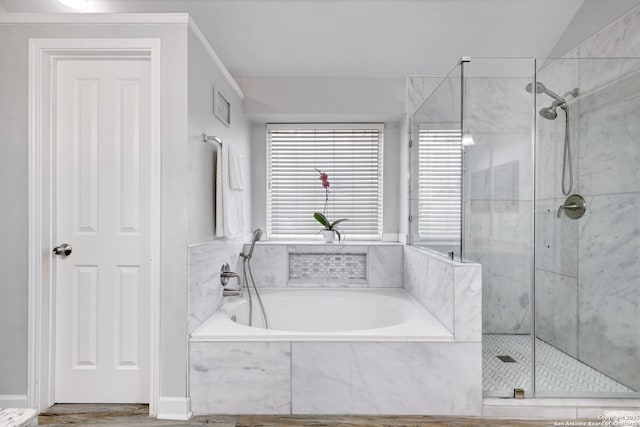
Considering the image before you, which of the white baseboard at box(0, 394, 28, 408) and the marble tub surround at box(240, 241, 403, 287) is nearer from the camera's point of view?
the white baseboard at box(0, 394, 28, 408)

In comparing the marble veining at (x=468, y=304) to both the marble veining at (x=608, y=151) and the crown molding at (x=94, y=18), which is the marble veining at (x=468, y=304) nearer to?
the marble veining at (x=608, y=151)

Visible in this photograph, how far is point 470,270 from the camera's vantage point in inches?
77.0

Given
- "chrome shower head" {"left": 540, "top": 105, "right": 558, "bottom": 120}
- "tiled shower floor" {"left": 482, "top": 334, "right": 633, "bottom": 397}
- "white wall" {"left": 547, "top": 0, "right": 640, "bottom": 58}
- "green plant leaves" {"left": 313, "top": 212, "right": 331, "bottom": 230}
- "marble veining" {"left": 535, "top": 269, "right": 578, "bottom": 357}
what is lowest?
"tiled shower floor" {"left": 482, "top": 334, "right": 633, "bottom": 397}

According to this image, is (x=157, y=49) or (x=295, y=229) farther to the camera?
(x=295, y=229)

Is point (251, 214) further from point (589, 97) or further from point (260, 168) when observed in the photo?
point (589, 97)

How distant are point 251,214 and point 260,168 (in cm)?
44

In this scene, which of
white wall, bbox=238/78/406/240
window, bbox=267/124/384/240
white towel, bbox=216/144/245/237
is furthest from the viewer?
window, bbox=267/124/384/240

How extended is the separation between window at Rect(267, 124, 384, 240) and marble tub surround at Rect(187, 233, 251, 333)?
2.98 ft

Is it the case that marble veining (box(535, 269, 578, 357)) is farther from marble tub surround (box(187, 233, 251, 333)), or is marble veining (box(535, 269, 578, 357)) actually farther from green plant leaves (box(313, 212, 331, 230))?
marble tub surround (box(187, 233, 251, 333))

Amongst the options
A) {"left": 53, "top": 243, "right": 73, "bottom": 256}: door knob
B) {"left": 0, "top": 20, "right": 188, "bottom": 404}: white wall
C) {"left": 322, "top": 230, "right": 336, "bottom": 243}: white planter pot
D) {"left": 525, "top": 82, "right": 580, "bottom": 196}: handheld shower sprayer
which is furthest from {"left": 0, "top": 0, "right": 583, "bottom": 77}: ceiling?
{"left": 53, "top": 243, "right": 73, "bottom": 256}: door knob

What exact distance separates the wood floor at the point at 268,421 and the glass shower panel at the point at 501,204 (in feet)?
0.98

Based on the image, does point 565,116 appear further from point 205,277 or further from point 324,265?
point 205,277

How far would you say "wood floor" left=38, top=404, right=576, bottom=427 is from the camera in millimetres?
1840

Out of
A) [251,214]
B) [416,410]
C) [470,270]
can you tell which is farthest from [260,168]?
[416,410]
